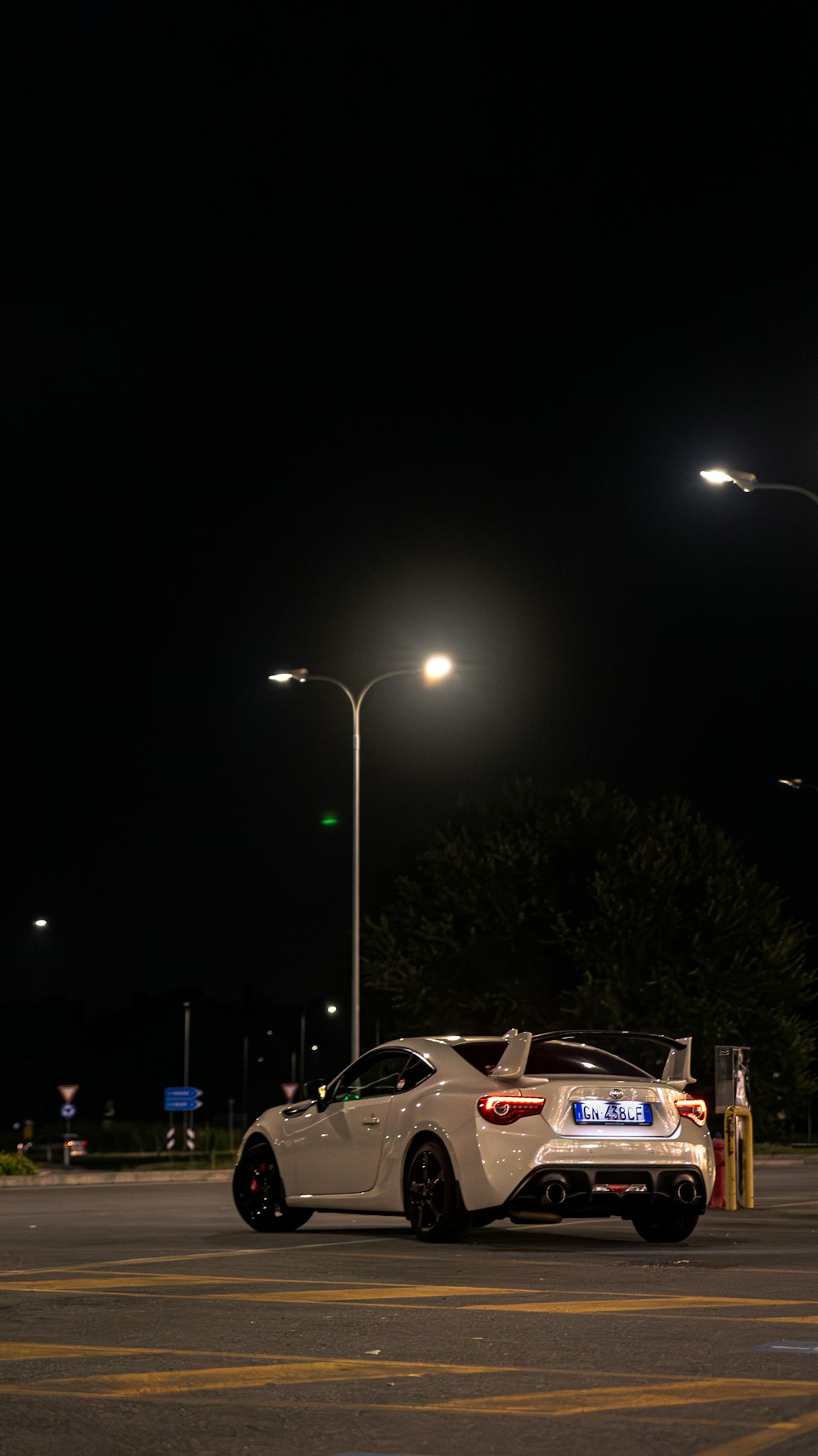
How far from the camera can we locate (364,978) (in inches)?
2318

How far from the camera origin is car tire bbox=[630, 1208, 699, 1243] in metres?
13.2

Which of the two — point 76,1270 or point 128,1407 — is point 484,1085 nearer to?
point 76,1270

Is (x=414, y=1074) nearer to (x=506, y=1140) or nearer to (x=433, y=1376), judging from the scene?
(x=506, y=1140)

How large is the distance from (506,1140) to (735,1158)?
6479 mm

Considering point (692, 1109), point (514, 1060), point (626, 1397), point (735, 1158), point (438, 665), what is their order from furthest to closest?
1. point (438, 665)
2. point (735, 1158)
3. point (692, 1109)
4. point (514, 1060)
5. point (626, 1397)

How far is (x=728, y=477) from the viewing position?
Result: 2625 cm

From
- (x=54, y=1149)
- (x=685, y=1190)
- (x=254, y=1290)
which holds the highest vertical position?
(x=685, y=1190)

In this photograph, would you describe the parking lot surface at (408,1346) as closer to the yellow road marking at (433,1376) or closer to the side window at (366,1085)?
the yellow road marking at (433,1376)

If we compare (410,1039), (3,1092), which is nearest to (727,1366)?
(410,1039)

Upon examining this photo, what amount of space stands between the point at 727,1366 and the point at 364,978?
52.0 metres

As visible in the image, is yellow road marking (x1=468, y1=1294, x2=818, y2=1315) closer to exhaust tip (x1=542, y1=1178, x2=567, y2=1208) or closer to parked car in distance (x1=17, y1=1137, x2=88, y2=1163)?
exhaust tip (x1=542, y1=1178, x2=567, y2=1208)

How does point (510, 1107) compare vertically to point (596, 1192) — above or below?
above

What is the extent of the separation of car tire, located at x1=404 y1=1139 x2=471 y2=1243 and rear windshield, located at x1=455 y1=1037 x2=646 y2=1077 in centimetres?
68

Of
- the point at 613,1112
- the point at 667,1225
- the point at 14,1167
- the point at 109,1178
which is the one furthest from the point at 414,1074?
the point at 14,1167
